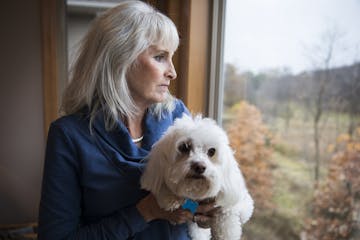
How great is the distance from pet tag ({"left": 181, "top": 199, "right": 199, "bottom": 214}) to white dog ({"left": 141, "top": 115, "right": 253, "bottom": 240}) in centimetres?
2

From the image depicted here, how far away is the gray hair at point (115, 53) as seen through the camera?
105cm

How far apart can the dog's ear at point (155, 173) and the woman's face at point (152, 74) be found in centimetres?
18

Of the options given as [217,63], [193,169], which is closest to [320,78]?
[217,63]

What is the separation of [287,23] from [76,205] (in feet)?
3.93

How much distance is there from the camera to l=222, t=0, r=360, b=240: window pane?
127 cm

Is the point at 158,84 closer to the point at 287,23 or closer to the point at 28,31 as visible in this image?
the point at 287,23

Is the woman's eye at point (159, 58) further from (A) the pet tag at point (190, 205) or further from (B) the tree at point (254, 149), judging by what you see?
(B) the tree at point (254, 149)

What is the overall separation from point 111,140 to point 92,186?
0.15 metres

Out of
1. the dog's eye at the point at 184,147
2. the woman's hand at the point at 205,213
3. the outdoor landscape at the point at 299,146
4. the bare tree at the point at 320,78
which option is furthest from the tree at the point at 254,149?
the dog's eye at the point at 184,147

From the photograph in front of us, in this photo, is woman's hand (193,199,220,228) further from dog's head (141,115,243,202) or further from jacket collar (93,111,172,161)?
jacket collar (93,111,172,161)

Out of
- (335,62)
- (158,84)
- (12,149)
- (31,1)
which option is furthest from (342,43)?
(12,149)

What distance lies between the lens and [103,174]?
1.03 meters

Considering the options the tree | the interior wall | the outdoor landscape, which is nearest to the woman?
the outdoor landscape

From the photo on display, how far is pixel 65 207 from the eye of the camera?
1002 millimetres
